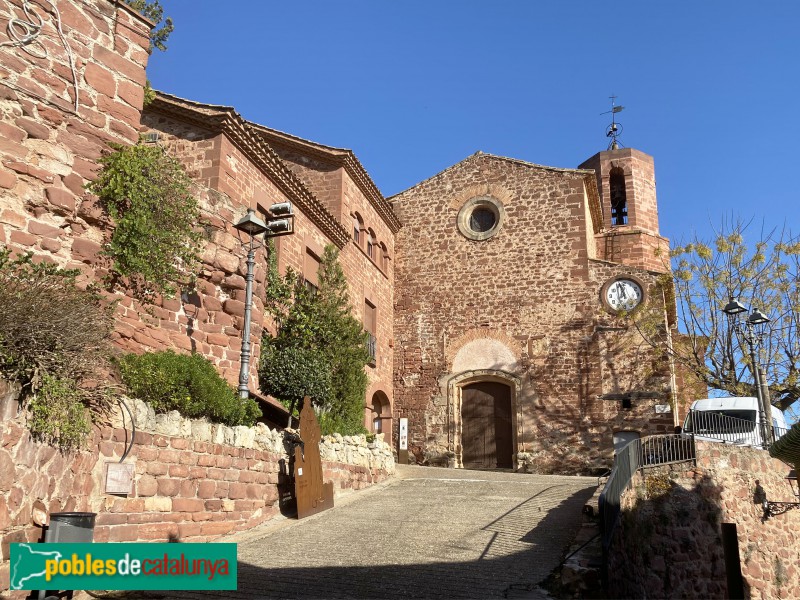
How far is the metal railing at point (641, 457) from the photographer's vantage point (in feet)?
35.4

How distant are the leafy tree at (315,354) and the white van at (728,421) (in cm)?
712

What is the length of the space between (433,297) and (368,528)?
501 inches

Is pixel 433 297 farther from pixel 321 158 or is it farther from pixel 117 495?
pixel 117 495

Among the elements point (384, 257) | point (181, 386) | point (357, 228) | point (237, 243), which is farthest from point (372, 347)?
point (181, 386)

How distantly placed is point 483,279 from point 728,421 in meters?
8.29

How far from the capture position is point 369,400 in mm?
19562

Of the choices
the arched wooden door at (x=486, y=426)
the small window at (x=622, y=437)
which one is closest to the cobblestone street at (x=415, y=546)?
the small window at (x=622, y=437)

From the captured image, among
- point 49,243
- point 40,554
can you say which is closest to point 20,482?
point 40,554

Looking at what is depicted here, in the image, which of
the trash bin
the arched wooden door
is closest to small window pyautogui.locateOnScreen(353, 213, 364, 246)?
the arched wooden door

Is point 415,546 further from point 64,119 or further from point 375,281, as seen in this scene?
point 375,281

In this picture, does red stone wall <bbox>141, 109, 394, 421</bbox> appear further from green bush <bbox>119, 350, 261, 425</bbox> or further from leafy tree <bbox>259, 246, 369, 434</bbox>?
green bush <bbox>119, 350, 261, 425</bbox>

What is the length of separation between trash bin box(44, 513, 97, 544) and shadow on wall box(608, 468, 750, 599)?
314 inches

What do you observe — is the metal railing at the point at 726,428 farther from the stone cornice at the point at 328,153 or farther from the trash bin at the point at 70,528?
the trash bin at the point at 70,528

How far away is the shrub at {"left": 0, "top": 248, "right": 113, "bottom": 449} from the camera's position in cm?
628
